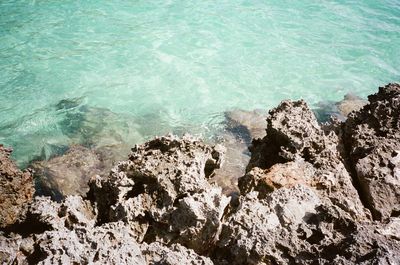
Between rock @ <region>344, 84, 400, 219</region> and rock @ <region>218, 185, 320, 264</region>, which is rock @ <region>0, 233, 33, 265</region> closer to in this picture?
rock @ <region>218, 185, 320, 264</region>

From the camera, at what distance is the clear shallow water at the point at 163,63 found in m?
11.1

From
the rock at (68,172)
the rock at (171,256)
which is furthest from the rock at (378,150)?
the rock at (68,172)

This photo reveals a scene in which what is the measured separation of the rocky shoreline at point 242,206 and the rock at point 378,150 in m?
0.01

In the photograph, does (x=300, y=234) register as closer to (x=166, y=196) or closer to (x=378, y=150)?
(x=166, y=196)

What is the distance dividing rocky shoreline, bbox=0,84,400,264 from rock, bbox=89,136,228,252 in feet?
0.04

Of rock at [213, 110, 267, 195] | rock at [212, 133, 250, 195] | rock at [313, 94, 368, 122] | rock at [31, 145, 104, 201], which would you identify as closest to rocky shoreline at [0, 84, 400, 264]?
rock at [212, 133, 250, 195]

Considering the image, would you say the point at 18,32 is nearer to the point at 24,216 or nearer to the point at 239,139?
the point at 239,139

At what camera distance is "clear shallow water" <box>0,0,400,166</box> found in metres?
11.1

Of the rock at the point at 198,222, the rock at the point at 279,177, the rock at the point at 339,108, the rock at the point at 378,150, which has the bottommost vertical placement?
the rock at the point at 339,108

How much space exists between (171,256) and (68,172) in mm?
5809

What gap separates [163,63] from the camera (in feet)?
49.4

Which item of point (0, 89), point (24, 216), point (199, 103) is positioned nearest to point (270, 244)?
point (24, 216)

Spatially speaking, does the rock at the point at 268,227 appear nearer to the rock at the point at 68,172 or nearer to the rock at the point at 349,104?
the rock at the point at 68,172

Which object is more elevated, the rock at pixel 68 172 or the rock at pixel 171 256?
the rock at pixel 171 256
